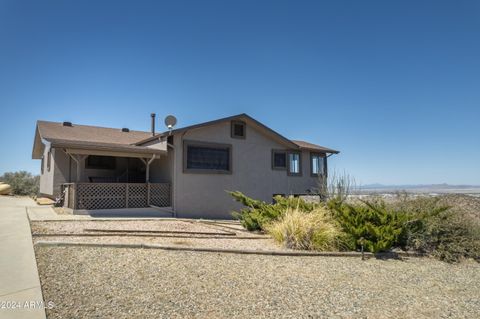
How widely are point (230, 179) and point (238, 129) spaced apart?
9.06ft

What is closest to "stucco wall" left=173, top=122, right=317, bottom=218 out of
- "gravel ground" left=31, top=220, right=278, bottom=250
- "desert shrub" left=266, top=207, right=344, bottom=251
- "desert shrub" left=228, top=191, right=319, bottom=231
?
"desert shrub" left=228, top=191, right=319, bottom=231

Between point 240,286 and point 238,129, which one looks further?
point 238,129

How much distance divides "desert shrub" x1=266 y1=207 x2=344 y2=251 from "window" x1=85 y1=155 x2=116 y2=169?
12286 mm

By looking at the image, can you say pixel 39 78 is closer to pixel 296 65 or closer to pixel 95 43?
pixel 95 43

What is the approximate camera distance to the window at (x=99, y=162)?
16766 mm

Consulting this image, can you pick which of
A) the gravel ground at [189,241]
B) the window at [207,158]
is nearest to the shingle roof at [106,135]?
the window at [207,158]

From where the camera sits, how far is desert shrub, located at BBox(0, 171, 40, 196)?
25656mm

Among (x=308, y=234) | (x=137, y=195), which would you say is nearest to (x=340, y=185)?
(x=308, y=234)

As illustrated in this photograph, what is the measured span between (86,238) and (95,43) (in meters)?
8.64

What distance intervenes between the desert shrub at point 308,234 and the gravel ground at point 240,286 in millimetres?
872

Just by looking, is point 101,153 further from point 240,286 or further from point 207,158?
point 240,286

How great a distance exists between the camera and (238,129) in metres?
16.8

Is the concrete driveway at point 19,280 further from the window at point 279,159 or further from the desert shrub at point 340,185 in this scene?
the window at point 279,159

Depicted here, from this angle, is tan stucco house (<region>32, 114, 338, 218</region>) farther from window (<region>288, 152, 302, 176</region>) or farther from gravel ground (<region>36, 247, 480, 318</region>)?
gravel ground (<region>36, 247, 480, 318</region>)
